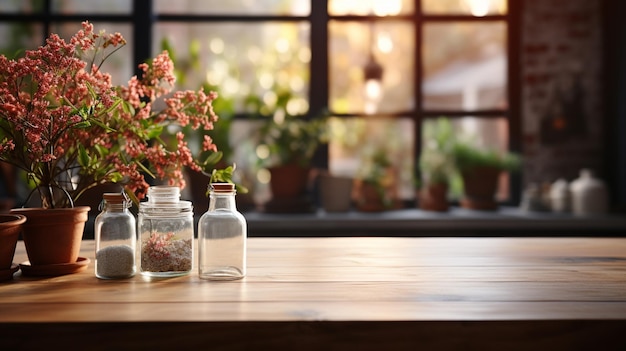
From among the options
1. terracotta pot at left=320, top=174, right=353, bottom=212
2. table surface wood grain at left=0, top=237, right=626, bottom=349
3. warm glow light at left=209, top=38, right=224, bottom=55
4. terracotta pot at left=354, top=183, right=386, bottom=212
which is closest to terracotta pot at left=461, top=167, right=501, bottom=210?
terracotta pot at left=354, top=183, right=386, bottom=212

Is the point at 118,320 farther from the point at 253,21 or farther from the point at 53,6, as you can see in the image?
the point at 53,6

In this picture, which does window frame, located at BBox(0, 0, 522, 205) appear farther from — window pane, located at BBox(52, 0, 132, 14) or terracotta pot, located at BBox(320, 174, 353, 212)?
terracotta pot, located at BBox(320, 174, 353, 212)

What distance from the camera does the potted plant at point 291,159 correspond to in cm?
331

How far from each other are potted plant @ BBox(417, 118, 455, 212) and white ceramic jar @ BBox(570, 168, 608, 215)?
26.9 inches

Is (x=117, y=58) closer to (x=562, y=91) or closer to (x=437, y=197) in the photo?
(x=437, y=197)

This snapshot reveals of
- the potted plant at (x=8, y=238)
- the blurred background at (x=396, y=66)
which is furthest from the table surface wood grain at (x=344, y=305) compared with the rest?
the blurred background at (x=396, y=66)

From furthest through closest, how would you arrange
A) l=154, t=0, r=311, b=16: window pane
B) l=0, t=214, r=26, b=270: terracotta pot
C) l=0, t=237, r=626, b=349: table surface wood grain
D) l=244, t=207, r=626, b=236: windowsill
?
1. l=154, t=0, r=311, b=16: window pane
2. l=244, t=207, r=626, b=236: windowsill
3. l=0, t=214, r=26, b=270: terracotta pot
4. l=0, t=237, r=626, b=349: table surface wood grain

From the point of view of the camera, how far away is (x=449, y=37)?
3.78 m

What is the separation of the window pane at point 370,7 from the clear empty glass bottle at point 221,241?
8.98 feet

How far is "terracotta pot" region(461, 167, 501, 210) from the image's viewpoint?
3434mm

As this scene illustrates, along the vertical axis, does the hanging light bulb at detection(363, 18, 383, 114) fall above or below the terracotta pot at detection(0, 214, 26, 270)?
above

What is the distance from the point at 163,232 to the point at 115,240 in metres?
0.09

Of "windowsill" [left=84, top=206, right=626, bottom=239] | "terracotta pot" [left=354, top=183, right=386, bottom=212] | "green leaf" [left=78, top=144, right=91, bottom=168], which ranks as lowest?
"windowsill" [left=84, top=206, right=626, bottom=239]

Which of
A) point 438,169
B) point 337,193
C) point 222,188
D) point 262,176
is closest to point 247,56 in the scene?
point 262,176
